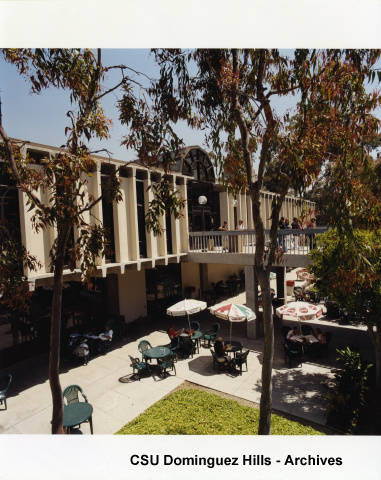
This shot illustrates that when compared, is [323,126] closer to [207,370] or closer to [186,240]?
[207,370]

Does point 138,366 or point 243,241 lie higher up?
point 243,241

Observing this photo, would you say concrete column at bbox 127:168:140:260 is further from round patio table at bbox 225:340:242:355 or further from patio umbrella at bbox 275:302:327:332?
patio umbrella at bbox 275:302:327:332

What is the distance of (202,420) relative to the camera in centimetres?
659

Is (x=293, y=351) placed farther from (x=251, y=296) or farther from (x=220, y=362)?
(x=251, y=296)

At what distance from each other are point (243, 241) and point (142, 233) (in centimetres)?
457

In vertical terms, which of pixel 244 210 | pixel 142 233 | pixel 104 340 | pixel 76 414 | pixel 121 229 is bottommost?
pixel 104 340

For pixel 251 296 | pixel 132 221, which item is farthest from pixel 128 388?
pixel 251 296

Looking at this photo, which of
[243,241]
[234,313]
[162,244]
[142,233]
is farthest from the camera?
[243,241]

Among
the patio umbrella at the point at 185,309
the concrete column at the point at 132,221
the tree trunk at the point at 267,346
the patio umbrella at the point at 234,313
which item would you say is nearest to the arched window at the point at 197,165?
the concrete column at the point at 132,221

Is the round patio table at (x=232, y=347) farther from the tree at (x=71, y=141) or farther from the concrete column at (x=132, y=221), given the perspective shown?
the tree at (x=71, y=141)

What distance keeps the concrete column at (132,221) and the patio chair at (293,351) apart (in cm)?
655
